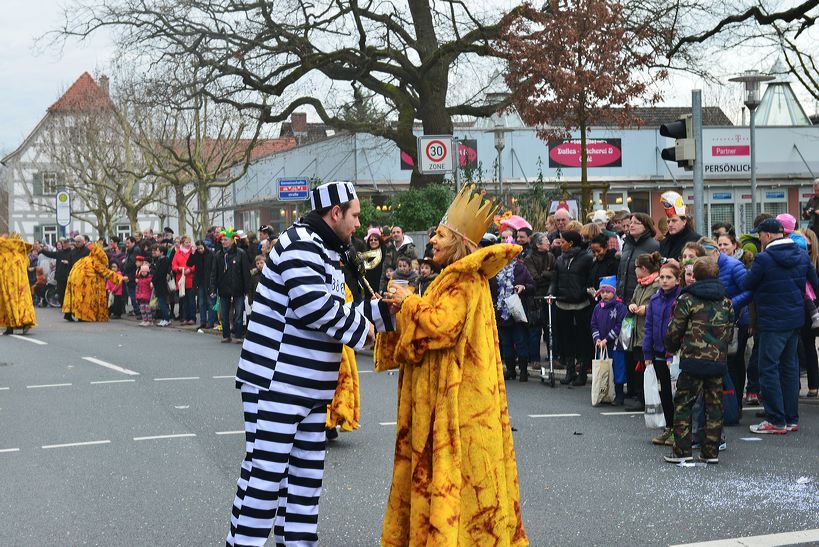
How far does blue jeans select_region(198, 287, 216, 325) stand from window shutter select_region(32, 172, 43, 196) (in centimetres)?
5760

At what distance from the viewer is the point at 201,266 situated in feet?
79.9

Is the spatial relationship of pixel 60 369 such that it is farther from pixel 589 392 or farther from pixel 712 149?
pixel 712 149

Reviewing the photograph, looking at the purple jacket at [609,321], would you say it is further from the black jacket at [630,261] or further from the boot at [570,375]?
the boot at [570,375]

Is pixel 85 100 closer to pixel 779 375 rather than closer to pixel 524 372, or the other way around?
pixel 524 372

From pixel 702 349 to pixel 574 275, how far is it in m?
4.83

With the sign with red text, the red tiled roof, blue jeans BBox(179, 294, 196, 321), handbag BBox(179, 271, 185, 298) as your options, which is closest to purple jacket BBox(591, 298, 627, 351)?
blue jeans BBox(179, 294, 196, 321)

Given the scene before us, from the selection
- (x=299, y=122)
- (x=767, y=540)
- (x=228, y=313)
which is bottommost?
(x=767, y=540)

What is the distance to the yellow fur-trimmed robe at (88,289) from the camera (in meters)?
27.7

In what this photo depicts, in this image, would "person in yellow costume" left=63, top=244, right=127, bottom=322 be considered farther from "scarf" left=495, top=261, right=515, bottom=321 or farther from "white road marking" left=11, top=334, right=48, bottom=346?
"scarf" left=495, top=261, right=515, bottom=321

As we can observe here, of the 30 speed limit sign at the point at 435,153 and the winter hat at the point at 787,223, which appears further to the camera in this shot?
the 30 speed limit sign at the point at 435,153

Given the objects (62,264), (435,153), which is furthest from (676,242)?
(62,264)

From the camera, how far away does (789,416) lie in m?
10.2

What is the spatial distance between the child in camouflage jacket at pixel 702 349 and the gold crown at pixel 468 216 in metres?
3.49

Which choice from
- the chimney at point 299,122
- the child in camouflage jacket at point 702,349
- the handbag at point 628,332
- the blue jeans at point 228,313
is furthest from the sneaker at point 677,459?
the chimney at point 299,122
